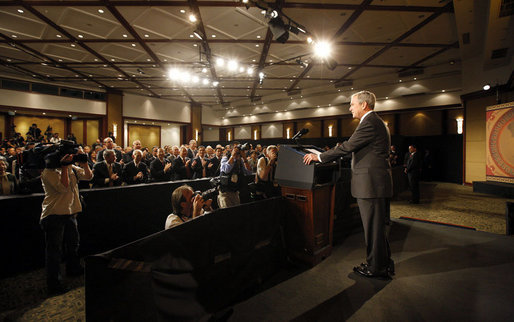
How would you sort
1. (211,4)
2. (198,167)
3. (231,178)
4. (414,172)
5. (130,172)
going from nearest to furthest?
(231,178), (130,172), (211,4), (198,167), (414,172)

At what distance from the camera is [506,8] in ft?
15.0

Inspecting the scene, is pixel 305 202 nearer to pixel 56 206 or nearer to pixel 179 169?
pixel 56 206

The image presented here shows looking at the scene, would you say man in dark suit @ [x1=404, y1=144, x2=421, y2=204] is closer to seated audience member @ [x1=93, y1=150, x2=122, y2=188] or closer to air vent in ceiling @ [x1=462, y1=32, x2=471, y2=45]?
air vent in ceiling @ [x1=462, y1=32, x2=471, y2=45]

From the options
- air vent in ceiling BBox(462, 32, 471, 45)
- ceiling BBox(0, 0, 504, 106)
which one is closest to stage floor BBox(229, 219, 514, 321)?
ceiling BBox(0, 0, 504, 106)

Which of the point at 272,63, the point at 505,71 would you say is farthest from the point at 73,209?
the point at 505,71

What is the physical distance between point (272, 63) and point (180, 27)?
3.86 metres

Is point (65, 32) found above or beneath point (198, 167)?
above

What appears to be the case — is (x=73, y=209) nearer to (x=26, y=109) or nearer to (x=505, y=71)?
(x=505, y=71)

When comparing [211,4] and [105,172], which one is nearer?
[105,172]

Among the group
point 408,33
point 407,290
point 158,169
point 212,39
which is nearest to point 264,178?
point 407,290

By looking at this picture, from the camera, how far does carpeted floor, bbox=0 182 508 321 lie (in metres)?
1.74

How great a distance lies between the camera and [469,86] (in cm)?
849

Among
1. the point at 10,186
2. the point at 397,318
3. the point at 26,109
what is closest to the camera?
the point at 397,318

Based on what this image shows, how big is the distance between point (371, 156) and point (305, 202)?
794mm
